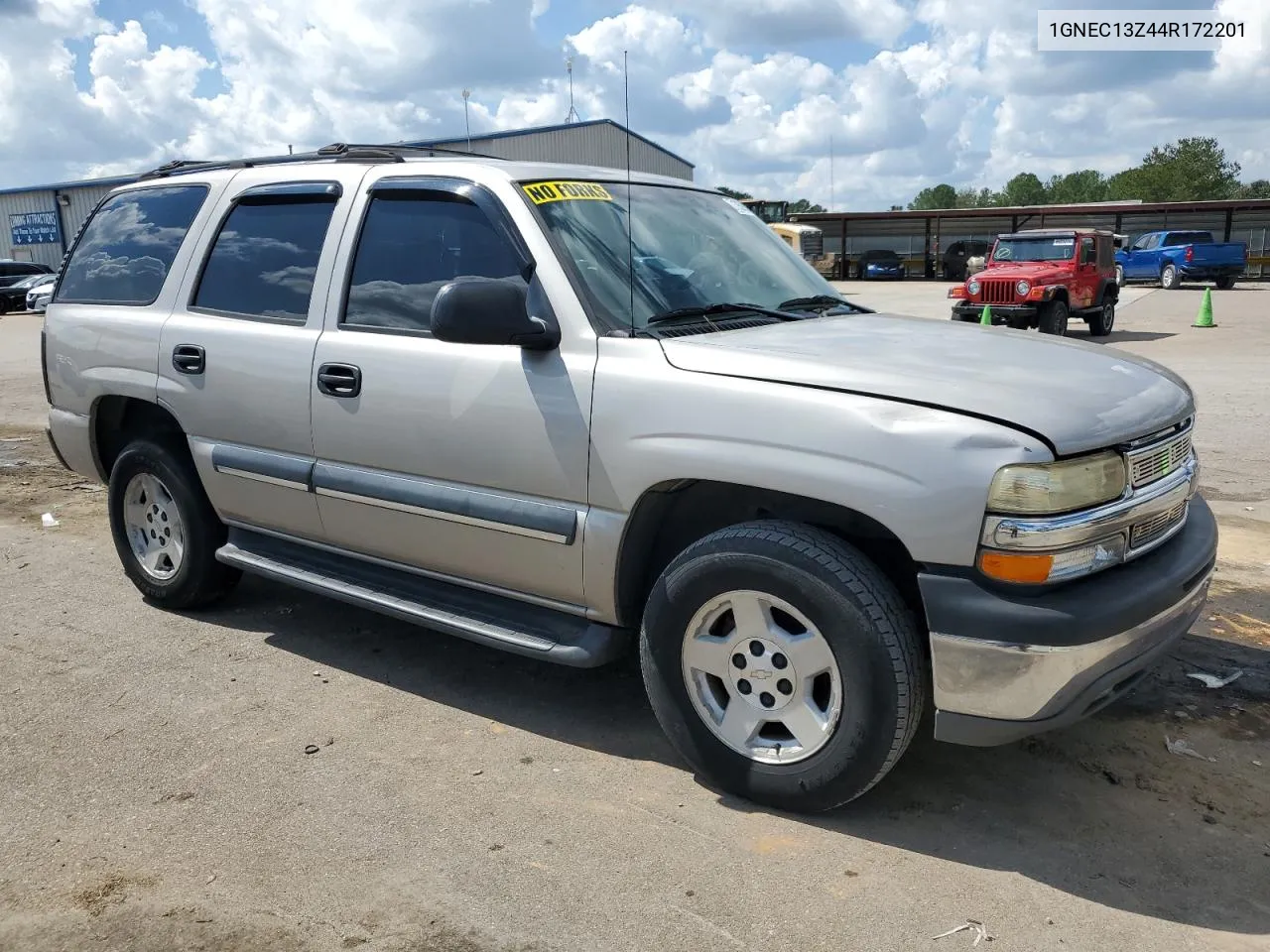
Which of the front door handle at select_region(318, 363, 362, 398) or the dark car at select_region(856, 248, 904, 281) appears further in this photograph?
the dark car at select_region(856, 248, 904, 281)

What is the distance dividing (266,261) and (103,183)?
41840mm

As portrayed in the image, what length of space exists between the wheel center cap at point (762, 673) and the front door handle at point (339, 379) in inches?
67.4

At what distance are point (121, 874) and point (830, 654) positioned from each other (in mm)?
2053

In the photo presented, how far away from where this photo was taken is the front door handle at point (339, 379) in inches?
152

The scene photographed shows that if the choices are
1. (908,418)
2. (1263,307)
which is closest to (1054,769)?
(908,418)

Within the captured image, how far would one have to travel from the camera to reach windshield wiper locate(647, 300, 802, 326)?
350cm

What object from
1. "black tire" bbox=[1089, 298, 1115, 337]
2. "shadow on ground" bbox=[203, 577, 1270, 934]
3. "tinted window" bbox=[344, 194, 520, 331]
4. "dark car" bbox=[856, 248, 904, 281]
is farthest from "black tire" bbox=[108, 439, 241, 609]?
"dark car" bbox=[856, 248, 904, 281]

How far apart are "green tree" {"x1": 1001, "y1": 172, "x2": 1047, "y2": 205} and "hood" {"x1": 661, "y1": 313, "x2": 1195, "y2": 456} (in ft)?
467

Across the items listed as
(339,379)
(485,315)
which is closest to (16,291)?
(339,379)

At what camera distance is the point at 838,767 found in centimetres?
299

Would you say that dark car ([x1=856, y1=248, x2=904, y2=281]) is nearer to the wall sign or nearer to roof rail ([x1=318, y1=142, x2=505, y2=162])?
the wall sign

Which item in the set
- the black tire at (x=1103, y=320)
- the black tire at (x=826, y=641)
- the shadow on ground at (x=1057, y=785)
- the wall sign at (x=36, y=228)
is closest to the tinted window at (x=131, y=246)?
the shadow on ground at (x=1057, y=785)

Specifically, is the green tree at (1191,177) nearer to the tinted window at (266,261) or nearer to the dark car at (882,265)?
the dark car at (882,265)

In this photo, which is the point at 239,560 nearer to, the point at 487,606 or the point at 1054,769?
the point at 487,606
